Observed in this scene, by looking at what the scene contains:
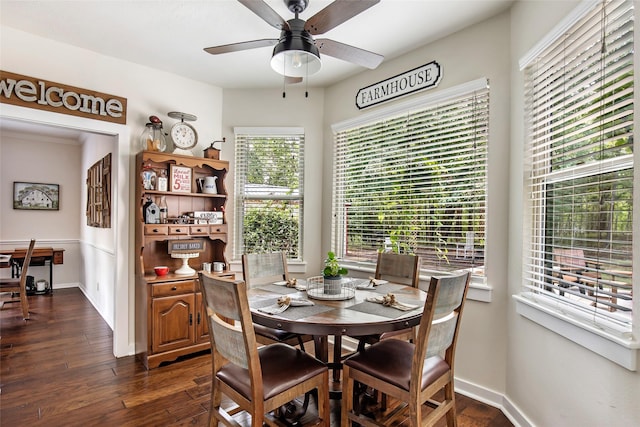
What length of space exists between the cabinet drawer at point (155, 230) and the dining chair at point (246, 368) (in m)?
1.76

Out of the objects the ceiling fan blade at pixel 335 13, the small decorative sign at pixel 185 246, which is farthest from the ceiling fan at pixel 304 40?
the small decorative sign at pixel 185 246

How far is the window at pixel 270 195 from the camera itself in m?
3.84

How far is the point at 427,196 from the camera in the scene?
2.89 m

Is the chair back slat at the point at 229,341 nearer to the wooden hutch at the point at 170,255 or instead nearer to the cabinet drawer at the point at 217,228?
the wooden hutch at the point at 170,255

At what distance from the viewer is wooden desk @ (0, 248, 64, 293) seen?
520 cm

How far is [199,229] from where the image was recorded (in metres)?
3.44

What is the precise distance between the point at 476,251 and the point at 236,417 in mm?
2102

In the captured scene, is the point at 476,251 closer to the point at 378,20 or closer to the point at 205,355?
the point at 378,20

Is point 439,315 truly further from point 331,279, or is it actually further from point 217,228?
point 217,228

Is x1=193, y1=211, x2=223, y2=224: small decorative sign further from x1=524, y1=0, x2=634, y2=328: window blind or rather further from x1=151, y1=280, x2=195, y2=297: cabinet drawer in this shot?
x1=524, y1=0, x2=634, y2=328: window blind

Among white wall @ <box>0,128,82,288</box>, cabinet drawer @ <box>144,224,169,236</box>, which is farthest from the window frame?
white wall @ <box>0,128,82,288</box>

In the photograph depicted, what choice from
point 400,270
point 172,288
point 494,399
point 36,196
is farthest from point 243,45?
point 36,196

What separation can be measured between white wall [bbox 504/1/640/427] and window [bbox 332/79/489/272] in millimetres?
264

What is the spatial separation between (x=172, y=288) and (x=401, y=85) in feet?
9.17
